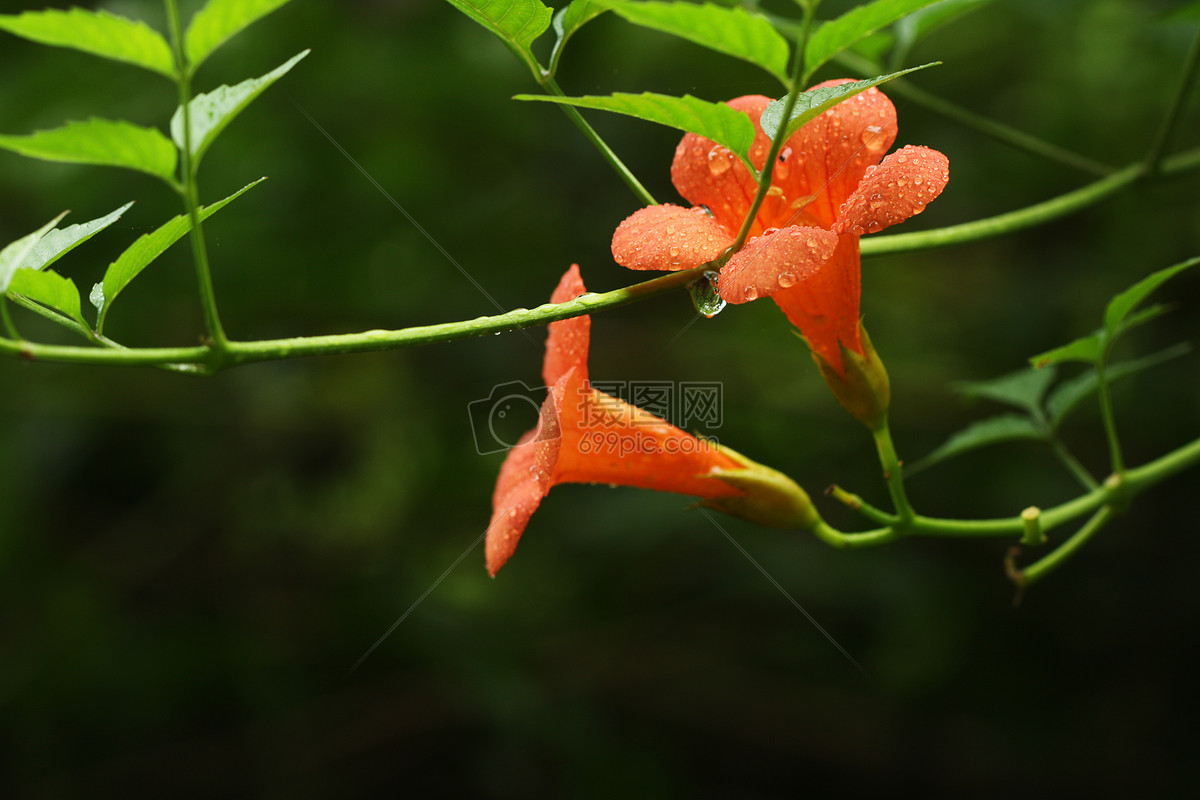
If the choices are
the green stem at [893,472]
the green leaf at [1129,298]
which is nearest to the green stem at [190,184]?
the green stem at [893,472]

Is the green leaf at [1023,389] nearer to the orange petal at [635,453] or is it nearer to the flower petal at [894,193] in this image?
the orange petal at [635,453]

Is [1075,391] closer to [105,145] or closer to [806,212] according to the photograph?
[806,212]

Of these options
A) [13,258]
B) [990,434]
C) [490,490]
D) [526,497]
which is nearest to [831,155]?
[526,497]

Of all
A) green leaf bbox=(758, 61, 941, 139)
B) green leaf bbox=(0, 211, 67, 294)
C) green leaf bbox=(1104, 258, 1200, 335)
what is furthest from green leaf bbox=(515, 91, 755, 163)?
green leaf bbox=(1104, 258, 1200, 335)

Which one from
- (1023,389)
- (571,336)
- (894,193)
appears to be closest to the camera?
(894,193)

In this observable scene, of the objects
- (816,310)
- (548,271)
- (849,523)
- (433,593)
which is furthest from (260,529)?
(816,310)

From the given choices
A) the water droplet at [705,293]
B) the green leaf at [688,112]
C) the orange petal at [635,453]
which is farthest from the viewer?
the orange petal at [635,453]
